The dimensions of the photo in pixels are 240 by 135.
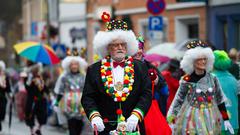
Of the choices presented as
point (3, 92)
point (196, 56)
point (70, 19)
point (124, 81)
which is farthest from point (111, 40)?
point (70, 19)

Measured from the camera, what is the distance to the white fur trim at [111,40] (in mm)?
7703

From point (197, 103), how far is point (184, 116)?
0.25 m

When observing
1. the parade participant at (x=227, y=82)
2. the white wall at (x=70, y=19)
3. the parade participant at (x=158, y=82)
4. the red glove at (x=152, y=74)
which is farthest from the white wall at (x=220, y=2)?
the white wall at (x=70, y=19)

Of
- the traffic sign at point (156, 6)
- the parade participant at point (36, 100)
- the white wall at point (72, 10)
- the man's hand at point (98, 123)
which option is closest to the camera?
the man's hand at point (98, 123)

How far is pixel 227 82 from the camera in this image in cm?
1127

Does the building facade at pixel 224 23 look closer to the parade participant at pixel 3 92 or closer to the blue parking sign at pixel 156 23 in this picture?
the blue parking sign at pixel 156 23

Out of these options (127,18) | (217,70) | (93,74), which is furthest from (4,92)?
(127,18)

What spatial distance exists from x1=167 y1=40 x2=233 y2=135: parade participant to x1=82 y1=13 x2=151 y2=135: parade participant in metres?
2.20

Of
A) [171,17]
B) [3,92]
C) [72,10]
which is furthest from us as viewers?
[72,10]

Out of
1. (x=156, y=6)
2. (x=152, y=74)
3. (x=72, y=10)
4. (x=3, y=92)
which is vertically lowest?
(x=3, y=92)

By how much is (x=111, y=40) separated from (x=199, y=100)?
2523 millimetres

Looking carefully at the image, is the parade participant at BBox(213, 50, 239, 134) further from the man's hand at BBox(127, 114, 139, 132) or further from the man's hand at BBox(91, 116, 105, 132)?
the man's hand at BBox(91, 116, 105, 132)

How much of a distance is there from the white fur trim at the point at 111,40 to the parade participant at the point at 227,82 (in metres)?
3.68

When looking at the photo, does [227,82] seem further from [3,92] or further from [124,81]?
[3,92]
